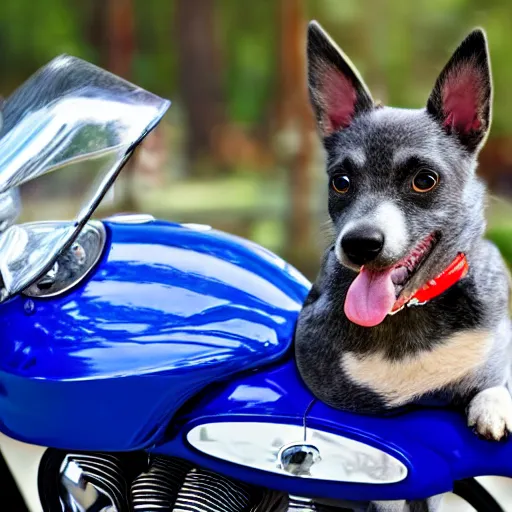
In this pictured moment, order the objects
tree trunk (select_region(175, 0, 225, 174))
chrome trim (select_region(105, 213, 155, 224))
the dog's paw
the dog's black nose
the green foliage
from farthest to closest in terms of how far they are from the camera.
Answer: tree trunk (select_region(175, 0, 225, 174)), the green foliage, chrome trim (select_region(105, 213, 155, 224)), the dog's paw, the dog's black nose

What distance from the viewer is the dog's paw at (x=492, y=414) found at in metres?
1.12

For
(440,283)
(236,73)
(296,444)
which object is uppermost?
(440,283)

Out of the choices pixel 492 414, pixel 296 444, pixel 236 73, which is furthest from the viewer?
pixel 236 73

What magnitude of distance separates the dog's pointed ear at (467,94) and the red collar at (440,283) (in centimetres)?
15

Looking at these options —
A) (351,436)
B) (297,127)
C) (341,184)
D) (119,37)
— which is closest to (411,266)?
(341,184)

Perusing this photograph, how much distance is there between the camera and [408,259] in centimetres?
107

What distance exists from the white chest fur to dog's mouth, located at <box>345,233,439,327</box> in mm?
95

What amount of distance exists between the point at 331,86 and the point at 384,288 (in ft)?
1.01

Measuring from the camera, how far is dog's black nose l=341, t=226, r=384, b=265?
3.31ft

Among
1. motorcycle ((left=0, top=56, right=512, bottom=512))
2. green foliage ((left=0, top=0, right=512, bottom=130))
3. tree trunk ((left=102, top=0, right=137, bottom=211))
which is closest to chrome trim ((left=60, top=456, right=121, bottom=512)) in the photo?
motorcycle ((left=0, top=56, right=512, bottom=512))

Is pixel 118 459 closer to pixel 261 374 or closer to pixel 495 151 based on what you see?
pixel 261 374

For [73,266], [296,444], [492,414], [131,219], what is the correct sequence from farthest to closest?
[131,219] < [73,266] < [296,444] < [492,414]

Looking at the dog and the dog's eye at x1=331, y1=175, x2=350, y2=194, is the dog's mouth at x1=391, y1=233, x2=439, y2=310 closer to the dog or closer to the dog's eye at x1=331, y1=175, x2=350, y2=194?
the dog

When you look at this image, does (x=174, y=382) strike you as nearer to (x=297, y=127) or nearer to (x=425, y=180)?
(x=425, y=180)
